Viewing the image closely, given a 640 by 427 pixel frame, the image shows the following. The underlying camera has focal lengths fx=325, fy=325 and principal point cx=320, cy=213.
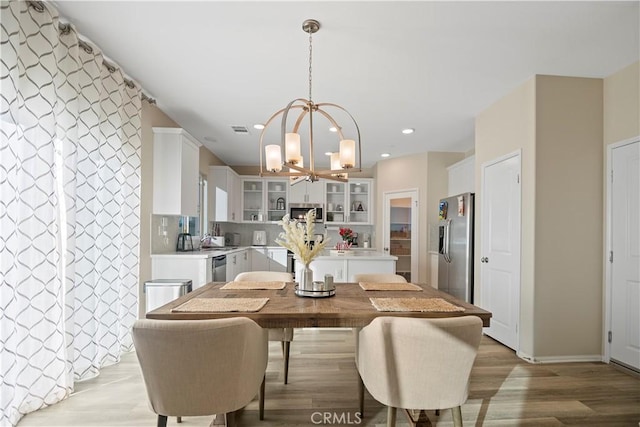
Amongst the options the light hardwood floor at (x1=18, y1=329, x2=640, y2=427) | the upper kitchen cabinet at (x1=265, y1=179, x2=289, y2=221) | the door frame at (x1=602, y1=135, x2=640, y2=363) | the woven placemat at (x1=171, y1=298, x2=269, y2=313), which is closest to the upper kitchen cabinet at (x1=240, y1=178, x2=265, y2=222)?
the upper kitchen cabinet at (x1=265, y1=179, x2=289, y2=221)

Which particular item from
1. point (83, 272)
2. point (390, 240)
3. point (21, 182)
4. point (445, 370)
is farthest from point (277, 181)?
point (445, 370)

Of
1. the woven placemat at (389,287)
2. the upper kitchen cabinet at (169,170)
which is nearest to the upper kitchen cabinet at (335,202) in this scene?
the upper kitchen cabinet at (169,170)

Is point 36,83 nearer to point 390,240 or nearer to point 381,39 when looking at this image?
point 381,39

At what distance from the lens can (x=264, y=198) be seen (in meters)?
6.85

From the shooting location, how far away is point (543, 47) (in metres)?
→ 2.46

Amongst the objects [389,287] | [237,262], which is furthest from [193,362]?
[237,262]

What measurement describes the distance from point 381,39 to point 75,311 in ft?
9.87

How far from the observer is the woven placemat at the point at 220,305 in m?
1.69

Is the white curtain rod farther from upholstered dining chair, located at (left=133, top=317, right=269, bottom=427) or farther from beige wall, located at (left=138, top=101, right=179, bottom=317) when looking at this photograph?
upholstered dining chair, located at (left=133, top=317, right=269, bottom=427)

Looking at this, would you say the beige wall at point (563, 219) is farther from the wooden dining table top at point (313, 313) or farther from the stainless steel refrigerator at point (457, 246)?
the wooden dining table top at point (313, 313)

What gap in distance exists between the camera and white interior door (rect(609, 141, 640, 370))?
2.66 m

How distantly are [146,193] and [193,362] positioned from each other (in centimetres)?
262

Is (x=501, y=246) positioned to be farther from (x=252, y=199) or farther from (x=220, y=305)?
(x=252, y=199)

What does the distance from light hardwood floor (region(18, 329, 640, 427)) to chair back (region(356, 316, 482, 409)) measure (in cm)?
67
